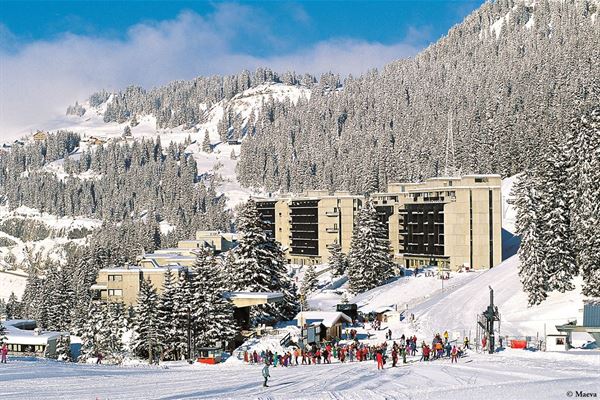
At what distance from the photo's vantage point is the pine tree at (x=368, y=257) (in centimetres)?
8594

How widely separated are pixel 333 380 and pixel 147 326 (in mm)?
31927

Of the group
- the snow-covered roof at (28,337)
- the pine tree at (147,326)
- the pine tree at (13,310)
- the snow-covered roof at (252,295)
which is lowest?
the pine tree at (13,310)

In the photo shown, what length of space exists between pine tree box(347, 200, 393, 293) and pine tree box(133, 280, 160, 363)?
27687 mm

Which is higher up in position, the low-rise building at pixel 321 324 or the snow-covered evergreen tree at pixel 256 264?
the snow-covered evergreen tree at pixel 256 264

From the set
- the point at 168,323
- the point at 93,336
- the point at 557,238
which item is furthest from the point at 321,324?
the point at 93,336

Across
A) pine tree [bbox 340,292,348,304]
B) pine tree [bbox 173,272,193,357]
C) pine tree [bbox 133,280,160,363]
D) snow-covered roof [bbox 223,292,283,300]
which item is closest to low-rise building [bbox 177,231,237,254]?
pine tree [bbox 340,292,348,304]

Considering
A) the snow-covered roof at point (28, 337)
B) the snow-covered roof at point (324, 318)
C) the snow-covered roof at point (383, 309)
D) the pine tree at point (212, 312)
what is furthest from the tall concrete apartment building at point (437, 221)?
the snow-covered roof at point (324, 318)

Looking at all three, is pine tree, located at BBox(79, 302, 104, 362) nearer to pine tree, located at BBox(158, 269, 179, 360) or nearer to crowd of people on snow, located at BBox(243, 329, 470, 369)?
pine tree, located at BBox(158, 269, 179, 360)

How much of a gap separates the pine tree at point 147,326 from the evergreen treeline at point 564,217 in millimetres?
30967

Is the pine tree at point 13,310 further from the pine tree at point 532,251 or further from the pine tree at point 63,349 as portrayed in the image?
the pine tree at point 532,251

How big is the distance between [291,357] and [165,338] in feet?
56.5

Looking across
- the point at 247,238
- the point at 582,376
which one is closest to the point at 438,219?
the point at 247,238

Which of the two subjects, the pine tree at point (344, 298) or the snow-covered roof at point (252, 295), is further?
the pine tree at point (344, 298)

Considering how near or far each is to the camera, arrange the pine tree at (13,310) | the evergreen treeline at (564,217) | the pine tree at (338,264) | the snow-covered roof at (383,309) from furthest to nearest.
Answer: the pine tree at (13,310), the pine tree at (338,264), the snow-covered roof at (383,309), the evergreen treeline at (564,217)
